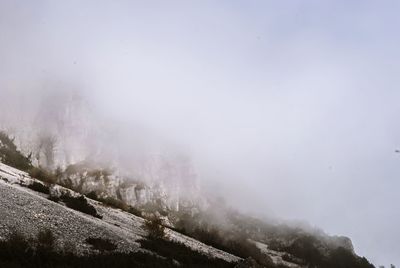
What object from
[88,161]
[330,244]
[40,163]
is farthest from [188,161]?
[330,244]

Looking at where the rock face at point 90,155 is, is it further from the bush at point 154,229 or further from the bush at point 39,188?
the bush at point 154,229

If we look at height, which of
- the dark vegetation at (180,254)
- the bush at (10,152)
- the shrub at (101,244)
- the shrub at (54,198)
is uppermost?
the dark vegetation at (180,254)

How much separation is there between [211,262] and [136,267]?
856 centimetres

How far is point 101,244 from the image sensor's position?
24953 millimetres

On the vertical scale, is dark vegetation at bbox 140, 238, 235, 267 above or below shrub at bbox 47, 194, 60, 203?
above

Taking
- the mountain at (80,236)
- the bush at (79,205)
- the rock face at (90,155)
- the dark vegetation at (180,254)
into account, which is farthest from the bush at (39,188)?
the rock face at (90,155)

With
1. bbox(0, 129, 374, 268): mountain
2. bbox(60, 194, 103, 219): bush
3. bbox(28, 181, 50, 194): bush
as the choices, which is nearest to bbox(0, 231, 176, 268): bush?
bbox(0, 129, 374, 268): mountain

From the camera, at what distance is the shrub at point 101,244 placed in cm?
2441

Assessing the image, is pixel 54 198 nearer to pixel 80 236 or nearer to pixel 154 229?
pixel 154 229

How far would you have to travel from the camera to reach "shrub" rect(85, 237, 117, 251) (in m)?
24.4

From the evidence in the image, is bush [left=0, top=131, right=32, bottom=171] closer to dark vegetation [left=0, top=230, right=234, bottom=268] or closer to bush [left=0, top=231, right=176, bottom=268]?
dark vegetation [left=0, top=230, right=234, bottom=268]

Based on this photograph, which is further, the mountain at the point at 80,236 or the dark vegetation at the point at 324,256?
the dark vegetation at the point at 324,256

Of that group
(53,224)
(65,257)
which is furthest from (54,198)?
(65,257)

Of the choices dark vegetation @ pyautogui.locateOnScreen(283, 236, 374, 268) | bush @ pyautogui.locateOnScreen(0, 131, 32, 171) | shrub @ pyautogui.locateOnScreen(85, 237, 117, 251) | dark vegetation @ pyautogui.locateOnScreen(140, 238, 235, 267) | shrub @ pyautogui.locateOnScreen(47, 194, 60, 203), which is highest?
dark vegetation @ pyautogui.locateOnScreen(140, 238, 235, 267)
